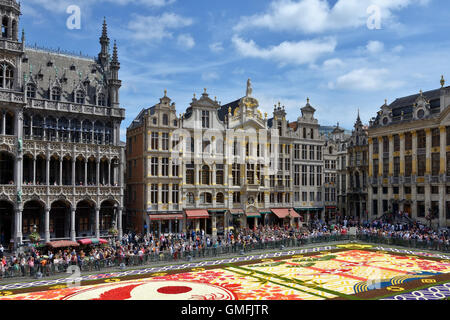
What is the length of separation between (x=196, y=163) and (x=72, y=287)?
96.2 feet

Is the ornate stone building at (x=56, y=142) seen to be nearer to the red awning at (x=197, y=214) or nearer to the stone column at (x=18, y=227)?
the stone column at (x=18, y=227)

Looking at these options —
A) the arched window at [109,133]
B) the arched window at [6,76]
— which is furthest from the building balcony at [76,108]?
the arched window at [6,76]

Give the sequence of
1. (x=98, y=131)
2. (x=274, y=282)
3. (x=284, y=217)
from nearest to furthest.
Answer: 1. (x=274, y=282)
2. (x=98, y=131)
3. (x=284, y=217)

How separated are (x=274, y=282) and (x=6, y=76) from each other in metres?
33.5

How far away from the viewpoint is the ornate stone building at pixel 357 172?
71.7 meters

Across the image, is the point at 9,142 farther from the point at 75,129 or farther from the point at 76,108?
the point at 76,108

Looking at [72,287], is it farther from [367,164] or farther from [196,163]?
[367,164]

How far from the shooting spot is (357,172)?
241ft

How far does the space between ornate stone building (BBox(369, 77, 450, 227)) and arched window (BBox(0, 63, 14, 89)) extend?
50.5m

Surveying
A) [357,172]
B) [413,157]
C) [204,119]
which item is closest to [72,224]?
[204,119]

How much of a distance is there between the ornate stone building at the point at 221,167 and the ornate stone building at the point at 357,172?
9.73m

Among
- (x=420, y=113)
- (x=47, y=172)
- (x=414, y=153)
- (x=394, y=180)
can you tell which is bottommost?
(x=394, y=180)

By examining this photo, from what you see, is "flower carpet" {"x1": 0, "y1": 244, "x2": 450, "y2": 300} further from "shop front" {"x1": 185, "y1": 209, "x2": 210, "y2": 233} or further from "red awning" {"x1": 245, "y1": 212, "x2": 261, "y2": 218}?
"red awning" {"x1": 245, "y1": 212, "x2": 261, "y2": 218}

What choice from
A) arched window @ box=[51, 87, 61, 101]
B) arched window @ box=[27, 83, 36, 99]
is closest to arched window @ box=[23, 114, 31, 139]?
arched window @ box=[27, 83, 36, 99]
